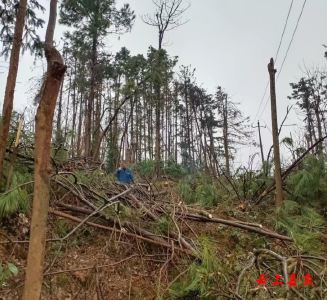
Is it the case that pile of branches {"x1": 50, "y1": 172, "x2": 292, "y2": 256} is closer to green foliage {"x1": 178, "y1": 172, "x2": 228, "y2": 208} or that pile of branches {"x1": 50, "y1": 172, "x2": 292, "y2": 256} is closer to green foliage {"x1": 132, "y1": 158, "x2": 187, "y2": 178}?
green foliage {"x1": 178, "y1": 172, "x2": 228, "y2": 208}

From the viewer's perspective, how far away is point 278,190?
5.97 m

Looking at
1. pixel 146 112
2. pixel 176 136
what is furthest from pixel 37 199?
pixel 176 136

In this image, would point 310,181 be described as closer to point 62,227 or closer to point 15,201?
point 62,227

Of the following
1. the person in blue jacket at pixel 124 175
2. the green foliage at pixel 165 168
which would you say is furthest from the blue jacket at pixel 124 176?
the green foliage at pixel 165 168

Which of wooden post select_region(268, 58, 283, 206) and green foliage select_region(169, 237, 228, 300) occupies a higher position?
wooden post select_region(268, 58, 283, 206)

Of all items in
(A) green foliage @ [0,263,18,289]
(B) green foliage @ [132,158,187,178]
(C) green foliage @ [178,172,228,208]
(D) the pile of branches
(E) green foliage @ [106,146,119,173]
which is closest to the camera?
(A) green foliage @ [0,263,18,289]

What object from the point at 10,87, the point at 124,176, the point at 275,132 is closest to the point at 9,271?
the point at 10,87

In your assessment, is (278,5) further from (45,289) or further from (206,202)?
(45,289)

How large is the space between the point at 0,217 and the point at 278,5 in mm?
7507

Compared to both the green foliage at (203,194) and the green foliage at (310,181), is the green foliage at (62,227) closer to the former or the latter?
the green foliage at (203,194)

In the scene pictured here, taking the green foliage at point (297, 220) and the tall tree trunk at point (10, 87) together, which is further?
the green foliage at point (297, 220)

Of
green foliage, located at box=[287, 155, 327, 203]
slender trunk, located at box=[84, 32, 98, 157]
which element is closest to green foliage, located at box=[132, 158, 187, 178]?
slender trunk, located at box=[84, 32, 98, 157]

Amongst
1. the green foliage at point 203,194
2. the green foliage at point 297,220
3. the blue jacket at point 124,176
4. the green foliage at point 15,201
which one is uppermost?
the blue jacket at point 124,176

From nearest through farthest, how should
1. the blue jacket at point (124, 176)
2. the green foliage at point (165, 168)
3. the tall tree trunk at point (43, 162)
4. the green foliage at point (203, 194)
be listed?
the tall tree trunk at point (43, 162)
the green foliage at point (203, 194)
the blue jacket at point (124, 176)
the green foliage at point (165, 168)
